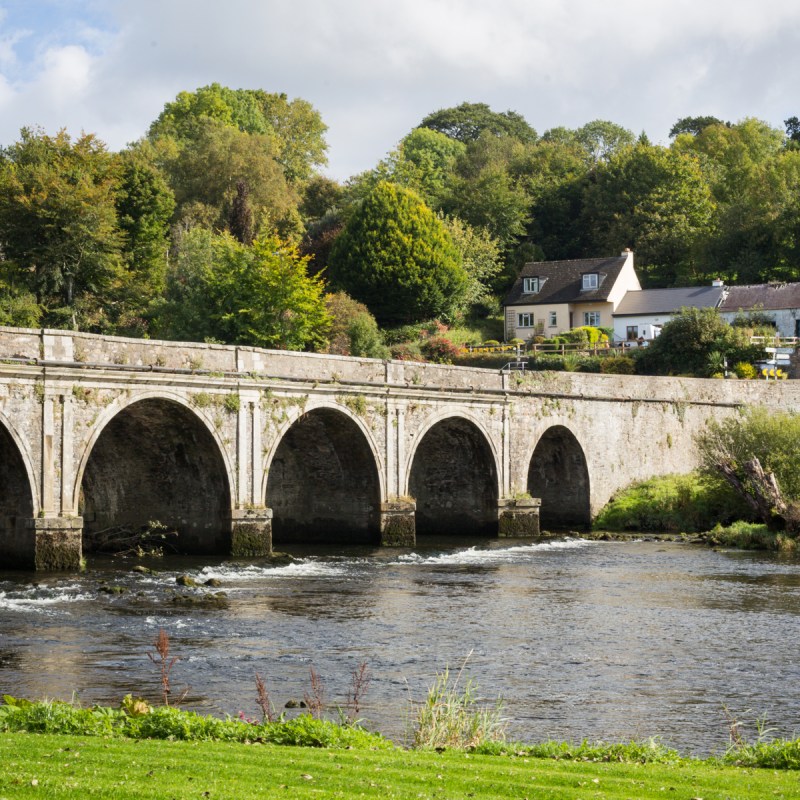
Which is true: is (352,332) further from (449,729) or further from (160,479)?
(449,729)

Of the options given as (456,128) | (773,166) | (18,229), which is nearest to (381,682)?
(18,229)

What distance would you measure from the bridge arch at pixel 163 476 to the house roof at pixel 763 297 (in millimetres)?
52736

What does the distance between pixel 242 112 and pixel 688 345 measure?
56.0m

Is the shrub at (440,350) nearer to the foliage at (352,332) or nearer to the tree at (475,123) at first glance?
the foliage at (352,332)

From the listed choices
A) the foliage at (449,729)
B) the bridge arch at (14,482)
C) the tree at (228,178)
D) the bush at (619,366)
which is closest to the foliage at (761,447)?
the bush at (619,366)

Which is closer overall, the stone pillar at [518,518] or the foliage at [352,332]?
the stone pillar at [518,518]

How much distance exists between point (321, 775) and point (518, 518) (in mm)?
34415

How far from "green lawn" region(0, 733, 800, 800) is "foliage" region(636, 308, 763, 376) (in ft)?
194

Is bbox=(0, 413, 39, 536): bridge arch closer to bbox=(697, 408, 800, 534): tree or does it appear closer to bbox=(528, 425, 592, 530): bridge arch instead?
Answer: bbox=(528, 425, 592, 530): bridge arch

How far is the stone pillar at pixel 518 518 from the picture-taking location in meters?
46.0

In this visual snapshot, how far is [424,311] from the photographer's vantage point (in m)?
82.0

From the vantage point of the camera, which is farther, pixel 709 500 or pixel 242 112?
pixel 242 112

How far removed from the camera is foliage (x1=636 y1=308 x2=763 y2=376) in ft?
233

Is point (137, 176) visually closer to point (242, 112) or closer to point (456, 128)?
point (242, 112)
